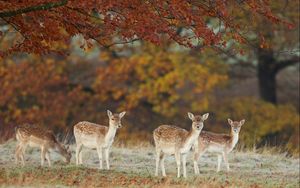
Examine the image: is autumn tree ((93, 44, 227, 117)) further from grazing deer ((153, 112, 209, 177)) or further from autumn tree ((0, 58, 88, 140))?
grazing deer ((153, 112, 209, 177))

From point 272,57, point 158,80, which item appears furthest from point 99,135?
point 272,57

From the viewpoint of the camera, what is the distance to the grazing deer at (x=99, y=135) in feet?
57.9

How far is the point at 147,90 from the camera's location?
119ft

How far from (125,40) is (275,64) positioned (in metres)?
21.5

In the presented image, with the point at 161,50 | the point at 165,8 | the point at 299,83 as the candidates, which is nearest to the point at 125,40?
the point at 165,8

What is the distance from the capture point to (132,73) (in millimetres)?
37594

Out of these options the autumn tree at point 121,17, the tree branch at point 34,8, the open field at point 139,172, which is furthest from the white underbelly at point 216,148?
the tree branch at point 34,8

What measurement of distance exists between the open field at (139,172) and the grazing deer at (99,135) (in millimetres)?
481

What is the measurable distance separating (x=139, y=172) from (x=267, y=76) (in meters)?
20.4

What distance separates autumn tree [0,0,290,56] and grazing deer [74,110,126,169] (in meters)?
1.95

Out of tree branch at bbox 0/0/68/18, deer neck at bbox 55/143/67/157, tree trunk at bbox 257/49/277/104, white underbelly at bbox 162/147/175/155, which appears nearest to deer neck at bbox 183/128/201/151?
white underbelly at bbox 162/147/175/155

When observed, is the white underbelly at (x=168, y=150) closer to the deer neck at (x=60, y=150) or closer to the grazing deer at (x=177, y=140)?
the grazing deer at (x=177, y=140)

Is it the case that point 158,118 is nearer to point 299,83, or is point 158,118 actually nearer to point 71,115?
point 71,115

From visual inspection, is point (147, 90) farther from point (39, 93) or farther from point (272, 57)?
point (272, 57)
